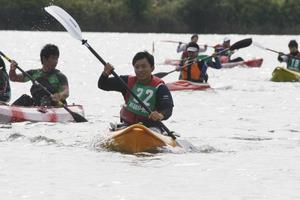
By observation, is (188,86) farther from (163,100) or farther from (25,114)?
(163,100)

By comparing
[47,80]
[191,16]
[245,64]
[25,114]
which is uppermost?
[47,80]

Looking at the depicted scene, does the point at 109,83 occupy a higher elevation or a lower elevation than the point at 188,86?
higher

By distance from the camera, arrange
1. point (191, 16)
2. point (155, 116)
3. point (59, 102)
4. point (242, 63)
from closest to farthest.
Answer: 1. point (155, 116)
2. point (59, 102)
3. point (242, 63)
4. point (191, 16)

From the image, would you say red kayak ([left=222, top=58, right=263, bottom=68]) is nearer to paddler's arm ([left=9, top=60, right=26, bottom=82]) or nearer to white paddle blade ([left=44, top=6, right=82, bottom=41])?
paddler's arm ([left=9, top=60, right=26, bottom=82])

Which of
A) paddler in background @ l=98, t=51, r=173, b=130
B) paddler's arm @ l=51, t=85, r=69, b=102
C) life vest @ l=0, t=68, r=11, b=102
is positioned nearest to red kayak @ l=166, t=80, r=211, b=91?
paddler's arm @ l=51, t=85, r=69, b=102

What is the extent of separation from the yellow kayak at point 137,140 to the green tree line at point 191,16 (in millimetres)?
79774

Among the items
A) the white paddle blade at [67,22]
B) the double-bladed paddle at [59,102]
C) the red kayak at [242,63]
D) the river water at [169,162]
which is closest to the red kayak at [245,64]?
the red kayak at [242,63]

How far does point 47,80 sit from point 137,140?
353cm

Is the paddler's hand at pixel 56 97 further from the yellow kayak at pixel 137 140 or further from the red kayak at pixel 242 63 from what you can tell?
the red kayak at pixel 242 63

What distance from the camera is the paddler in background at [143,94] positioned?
10562 millimetres

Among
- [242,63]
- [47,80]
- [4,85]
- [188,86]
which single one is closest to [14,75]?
[4,85]

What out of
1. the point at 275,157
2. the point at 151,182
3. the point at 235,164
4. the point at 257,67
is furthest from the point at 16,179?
the point at 257,67

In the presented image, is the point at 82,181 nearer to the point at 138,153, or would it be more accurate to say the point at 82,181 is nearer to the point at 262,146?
the point at 138,153

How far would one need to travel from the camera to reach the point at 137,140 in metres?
10.1
